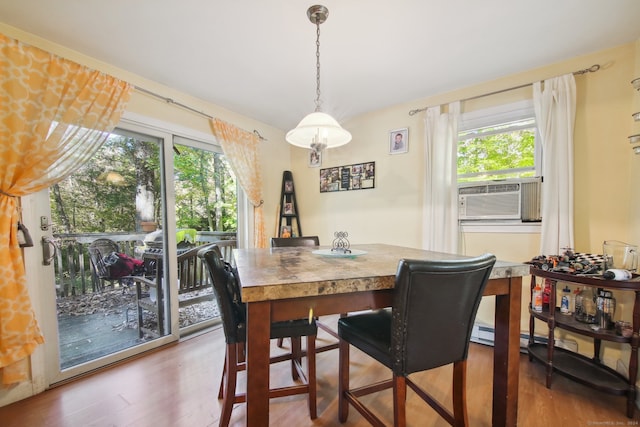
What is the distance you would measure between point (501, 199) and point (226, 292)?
2368mm

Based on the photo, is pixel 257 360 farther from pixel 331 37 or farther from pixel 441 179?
pixel 441 179

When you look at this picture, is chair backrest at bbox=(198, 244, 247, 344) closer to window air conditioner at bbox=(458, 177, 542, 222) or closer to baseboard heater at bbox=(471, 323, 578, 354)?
baseboard heater at bbox=(471, 323, 578, 354)

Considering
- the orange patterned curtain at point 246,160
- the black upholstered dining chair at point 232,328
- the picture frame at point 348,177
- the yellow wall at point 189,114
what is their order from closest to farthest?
the black upholstered dining chair at point 232,328 → the yellow wall at point 189,114 → the orange patterned curtain at point 246,160 → the picture frame at point 348,177

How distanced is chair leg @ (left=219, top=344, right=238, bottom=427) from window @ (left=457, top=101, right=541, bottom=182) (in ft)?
7.97

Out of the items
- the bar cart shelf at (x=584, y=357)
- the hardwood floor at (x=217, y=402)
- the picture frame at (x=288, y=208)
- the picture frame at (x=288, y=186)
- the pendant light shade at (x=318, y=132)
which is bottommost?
the hardwood floor at (x=217, y=402)

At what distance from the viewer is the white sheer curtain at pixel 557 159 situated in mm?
1934

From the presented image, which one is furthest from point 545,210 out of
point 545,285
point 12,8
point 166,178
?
point 12,8

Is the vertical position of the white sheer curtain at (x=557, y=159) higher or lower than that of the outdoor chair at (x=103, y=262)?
higher

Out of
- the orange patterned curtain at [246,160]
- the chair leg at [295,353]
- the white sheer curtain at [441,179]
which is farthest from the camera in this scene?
the orange patterned curtain at [246,160]

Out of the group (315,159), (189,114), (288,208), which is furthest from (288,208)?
(189,114)

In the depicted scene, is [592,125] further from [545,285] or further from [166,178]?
[166,178]

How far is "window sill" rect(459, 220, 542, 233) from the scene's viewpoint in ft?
7.02

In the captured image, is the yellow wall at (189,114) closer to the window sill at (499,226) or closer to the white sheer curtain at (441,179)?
the white sheer curtain at (441,179)

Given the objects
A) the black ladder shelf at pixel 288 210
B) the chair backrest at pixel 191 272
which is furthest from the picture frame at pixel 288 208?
the chair backrest at pixel 191 272
